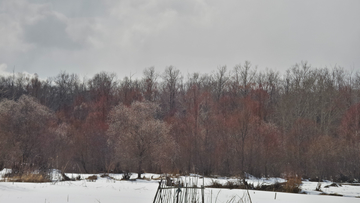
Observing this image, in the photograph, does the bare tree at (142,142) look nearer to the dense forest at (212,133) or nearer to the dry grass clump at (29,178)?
the dense forest at (212,133)

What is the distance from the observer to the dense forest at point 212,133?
29.6m

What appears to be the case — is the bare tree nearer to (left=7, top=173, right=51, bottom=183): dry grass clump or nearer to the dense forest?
the dense forest

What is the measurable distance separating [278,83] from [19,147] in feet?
147

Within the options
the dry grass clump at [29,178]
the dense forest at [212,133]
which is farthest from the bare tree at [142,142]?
the dry grass clump at [29,178]

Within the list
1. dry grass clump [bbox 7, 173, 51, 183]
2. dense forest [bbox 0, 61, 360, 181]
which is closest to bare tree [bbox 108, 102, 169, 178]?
dense forest [bbox 0, 61, 360, 181]

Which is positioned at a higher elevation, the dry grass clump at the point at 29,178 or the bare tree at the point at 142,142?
the bare tree at the point at 142,142

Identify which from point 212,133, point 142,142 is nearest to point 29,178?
point 142,142

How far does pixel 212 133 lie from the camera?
1614 inches

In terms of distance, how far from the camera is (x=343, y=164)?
32.2 meters

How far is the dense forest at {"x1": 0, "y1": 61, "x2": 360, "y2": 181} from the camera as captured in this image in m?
29.6

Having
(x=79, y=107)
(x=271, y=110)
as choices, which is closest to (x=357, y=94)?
(x=271, y=110)

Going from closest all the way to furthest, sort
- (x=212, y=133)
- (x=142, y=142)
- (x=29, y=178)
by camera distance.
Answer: (x=29, y=178)
(x=142, y=142)
(x=212, y=133)

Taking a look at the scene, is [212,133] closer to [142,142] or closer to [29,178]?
[142,142]

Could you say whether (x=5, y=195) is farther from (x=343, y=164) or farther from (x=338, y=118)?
(x=338, y=118)
